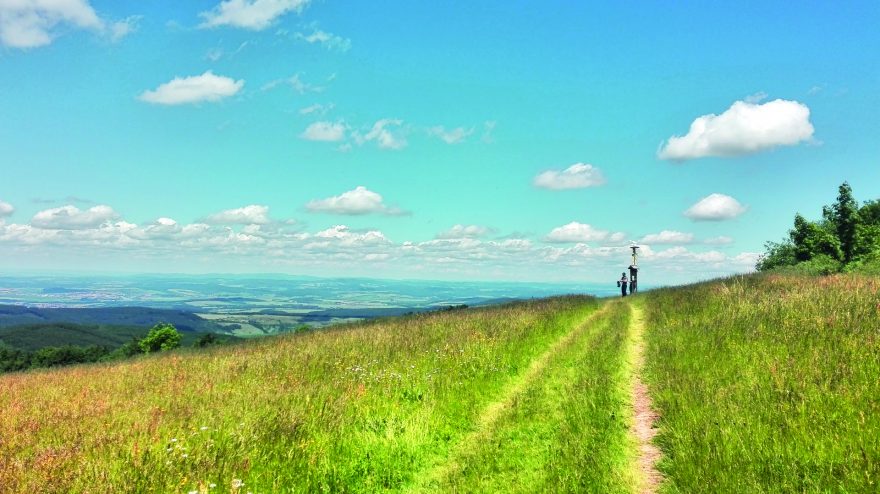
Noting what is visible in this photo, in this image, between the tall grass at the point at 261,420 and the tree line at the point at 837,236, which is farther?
the tree line at the point at 837,236

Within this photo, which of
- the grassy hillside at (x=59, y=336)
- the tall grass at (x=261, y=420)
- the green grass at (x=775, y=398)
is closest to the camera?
the green grass at (x=775, y=398)

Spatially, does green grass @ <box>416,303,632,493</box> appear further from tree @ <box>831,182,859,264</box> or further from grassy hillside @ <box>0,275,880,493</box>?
tree @ <box>831,182,859,264</box>

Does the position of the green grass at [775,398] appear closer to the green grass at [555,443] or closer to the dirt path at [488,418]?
the green grass at [555,443]

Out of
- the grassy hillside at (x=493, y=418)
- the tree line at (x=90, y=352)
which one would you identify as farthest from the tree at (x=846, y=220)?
the tree line at (x=90, y=352)

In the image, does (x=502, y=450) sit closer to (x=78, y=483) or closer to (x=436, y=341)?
(x=78, y=483)

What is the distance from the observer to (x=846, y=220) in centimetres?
5369

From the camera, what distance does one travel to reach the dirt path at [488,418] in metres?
6.96

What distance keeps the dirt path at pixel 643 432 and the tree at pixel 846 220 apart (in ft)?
186

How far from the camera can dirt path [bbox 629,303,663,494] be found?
20.6 feet

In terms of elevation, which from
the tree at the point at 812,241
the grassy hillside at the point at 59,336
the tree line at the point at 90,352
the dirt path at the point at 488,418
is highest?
the tree at the point at 812,241

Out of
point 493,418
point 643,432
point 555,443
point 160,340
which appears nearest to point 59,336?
point 160,340

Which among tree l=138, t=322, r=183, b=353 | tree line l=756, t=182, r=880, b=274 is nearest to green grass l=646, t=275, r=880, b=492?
tree line l=756, t=182, r=880, b=274

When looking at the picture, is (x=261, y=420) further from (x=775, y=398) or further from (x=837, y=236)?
(x=837, y=236)

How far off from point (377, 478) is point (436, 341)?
29.4 feet
